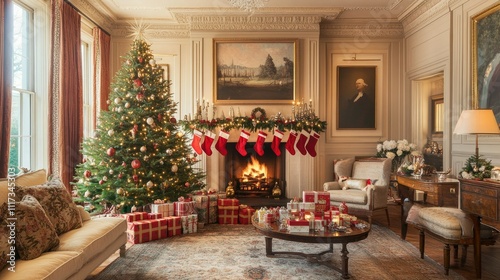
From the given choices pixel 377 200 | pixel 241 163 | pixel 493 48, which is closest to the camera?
pixel 493 48

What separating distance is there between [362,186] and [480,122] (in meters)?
2.14

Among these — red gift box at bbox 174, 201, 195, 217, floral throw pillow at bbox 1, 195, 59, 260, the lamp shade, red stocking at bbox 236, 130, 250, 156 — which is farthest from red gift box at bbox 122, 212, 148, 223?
the lamp shade

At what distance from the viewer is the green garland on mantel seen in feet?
22.7

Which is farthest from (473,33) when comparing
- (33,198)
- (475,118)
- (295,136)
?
(33,198)

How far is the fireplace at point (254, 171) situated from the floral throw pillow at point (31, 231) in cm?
470

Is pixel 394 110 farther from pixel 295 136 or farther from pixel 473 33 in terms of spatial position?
pixel 473 33

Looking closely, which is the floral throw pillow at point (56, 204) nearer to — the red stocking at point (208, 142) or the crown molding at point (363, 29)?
the red stocking at point (208, 142)

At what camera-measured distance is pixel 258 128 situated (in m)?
7.05

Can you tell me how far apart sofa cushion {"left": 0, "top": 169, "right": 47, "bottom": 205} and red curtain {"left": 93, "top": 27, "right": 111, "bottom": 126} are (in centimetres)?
332

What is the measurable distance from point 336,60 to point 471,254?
4401mm

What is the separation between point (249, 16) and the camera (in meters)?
7.20

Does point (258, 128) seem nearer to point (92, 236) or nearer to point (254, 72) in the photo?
point (254, 72)

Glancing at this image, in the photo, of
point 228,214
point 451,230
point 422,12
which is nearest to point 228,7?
point 422,12

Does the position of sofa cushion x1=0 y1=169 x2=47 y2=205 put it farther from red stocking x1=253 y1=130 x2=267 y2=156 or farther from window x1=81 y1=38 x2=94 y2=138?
red stocking x1=253 y1=130 x2=267 y2=156
